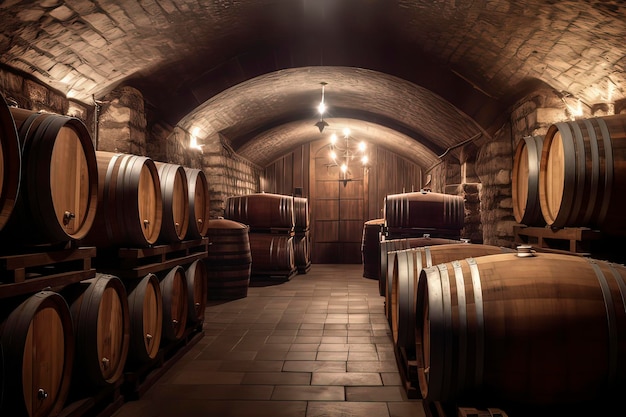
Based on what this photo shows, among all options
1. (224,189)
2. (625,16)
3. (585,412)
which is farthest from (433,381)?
(224,189)

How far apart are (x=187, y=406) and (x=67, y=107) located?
126 inches

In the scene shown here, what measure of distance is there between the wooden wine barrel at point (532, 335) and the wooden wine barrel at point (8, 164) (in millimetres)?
1735

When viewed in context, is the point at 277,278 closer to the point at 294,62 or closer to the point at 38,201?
the point at 294,62

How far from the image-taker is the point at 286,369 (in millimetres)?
3361

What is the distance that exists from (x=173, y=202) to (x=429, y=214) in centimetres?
349

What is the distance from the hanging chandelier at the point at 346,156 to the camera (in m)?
12.4

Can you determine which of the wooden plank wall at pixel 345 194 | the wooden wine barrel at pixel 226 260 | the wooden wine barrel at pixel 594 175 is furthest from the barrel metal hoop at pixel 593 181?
the wooden plank wall at pixel 345 194

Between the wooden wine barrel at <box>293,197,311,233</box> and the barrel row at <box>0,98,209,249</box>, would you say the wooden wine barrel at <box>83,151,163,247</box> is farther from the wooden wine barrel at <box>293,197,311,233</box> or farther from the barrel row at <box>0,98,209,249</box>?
the wooden wine barrel at <box>293,197,311,233</box>

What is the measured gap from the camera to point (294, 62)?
6.29 metres

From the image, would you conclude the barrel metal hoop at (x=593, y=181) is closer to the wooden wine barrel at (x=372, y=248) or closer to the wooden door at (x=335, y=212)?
the wooden wine barrel at (x=372, y=248)

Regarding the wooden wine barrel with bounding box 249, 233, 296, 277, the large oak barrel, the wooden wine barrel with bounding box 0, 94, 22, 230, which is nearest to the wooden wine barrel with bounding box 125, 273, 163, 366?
the large oak barrel

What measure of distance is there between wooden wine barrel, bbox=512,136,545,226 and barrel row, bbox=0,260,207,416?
2.63 meters

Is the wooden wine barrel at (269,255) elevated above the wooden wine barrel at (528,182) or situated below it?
below

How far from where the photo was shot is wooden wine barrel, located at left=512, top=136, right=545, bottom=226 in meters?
3.00
